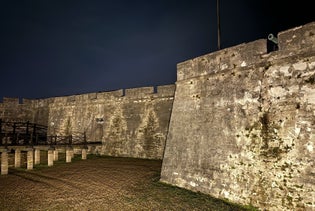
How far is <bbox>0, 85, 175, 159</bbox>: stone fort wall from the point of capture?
13836mm

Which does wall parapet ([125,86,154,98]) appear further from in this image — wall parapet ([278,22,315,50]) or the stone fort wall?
wall parapet ([278,22,315,50])

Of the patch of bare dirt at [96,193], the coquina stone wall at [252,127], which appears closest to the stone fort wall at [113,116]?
the patch of bare dirt at [96,193]

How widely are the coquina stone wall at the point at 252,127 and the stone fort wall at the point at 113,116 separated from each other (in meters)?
5.86

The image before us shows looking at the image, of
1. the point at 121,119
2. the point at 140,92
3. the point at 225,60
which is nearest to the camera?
the point at 225,60

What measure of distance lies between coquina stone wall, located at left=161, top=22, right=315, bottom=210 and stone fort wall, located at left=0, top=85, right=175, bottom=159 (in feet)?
19.2

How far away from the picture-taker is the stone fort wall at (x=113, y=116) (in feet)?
45.4

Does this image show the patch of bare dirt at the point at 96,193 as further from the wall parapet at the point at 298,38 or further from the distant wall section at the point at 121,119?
the distant wall section at the point at 121,119

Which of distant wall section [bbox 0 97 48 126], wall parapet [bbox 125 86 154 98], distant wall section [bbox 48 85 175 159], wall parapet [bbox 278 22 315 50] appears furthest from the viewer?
distant wall section [bbox 0 97 48 126]

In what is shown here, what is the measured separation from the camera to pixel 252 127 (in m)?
5.77

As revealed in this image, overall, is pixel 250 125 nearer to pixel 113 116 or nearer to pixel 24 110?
pixel 113 116

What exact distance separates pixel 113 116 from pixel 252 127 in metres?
12.1

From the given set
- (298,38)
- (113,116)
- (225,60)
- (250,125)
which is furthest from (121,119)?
(298,38)

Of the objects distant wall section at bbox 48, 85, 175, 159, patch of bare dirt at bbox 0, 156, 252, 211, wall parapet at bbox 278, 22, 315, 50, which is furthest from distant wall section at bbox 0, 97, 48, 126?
wall parapet at bbox 278, 22, 315, 50

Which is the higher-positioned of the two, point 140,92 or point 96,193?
point 140,92
